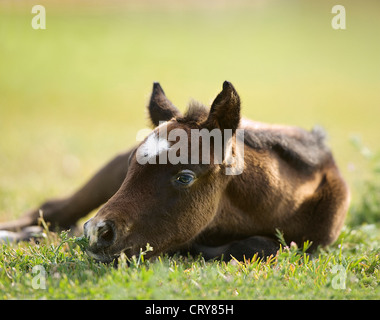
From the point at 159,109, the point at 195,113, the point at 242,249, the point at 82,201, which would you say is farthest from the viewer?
the point at 82,201

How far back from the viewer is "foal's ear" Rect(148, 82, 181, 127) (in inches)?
194

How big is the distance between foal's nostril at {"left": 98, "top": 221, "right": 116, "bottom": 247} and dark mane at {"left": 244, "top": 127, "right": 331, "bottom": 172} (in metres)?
1.59

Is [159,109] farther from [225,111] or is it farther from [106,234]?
[106,234]

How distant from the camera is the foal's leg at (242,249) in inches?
186

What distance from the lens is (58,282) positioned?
11.7 feet

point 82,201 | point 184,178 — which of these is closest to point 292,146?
point 184,178

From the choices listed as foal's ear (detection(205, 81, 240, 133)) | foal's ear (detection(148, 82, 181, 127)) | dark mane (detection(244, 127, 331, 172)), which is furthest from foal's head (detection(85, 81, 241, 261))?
dark mane (detection(244, 127, 331, 172))

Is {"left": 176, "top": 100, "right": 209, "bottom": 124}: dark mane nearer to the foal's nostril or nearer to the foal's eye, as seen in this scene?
the foal's eye

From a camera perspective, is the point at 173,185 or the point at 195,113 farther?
the point at 195,113

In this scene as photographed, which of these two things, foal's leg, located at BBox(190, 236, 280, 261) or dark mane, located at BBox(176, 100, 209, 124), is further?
foal's leg, located at BBox(190, 236, 280, 261)

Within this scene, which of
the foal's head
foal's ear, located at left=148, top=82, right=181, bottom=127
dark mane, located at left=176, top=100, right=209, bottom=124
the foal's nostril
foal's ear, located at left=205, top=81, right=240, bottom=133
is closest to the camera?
the foal's nostril

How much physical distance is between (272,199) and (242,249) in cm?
52

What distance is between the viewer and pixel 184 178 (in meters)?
4.21
